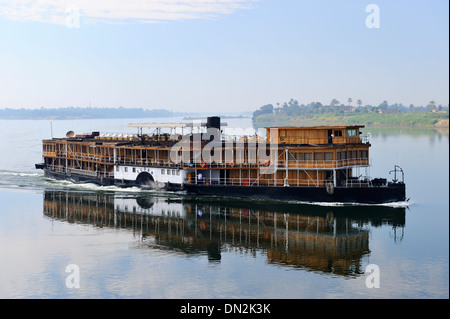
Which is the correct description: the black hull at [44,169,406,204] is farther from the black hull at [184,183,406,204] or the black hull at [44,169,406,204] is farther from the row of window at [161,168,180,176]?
the row of window at [161,168,180,176]

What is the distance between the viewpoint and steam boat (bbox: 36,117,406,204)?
5159 cm

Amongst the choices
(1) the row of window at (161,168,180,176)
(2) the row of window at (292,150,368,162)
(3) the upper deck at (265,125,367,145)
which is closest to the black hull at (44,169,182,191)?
(1) the row of window at (161,168,180,176)

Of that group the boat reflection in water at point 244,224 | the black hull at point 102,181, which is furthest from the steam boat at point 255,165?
the boat reflection in water at point 244,224

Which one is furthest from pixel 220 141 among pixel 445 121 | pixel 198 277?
pixel 445 121

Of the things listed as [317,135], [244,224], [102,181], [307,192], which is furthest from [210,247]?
[102,181]

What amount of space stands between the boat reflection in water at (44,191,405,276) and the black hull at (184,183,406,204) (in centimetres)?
100

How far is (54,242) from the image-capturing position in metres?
40.8

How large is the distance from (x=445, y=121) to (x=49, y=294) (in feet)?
589

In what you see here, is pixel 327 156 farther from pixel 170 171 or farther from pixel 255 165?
pixel 170 171

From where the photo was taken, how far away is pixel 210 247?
39.4 metres

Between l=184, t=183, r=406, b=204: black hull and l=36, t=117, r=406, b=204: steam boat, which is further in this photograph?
l=36, t=117, r=406, b=204: steam boat

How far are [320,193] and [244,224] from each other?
9.29m
